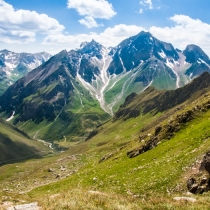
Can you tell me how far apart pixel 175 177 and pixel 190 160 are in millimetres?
4130

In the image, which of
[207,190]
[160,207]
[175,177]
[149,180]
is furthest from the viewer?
[149,180]

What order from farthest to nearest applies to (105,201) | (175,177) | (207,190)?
1. (175,177)
2. (207,190)
3. (105,201)

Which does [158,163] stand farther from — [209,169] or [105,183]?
[209,169]

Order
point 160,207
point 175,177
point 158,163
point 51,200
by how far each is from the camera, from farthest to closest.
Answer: point 158,163 → point 175,177 → point 51,200 → point 160,207

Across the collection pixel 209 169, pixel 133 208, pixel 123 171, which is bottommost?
pixel 123 171

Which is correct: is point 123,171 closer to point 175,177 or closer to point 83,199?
point 175,177

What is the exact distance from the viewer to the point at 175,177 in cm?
3309

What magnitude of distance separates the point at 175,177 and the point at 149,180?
3.58 metres

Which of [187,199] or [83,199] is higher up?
[83,199]

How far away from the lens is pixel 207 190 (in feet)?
85.0

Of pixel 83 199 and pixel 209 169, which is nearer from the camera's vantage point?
pixel 83 199

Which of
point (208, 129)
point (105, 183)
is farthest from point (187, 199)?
point (208, 129)

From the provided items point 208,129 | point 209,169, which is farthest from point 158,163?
point 209,169

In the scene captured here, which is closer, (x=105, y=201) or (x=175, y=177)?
(x=105, y=201)
